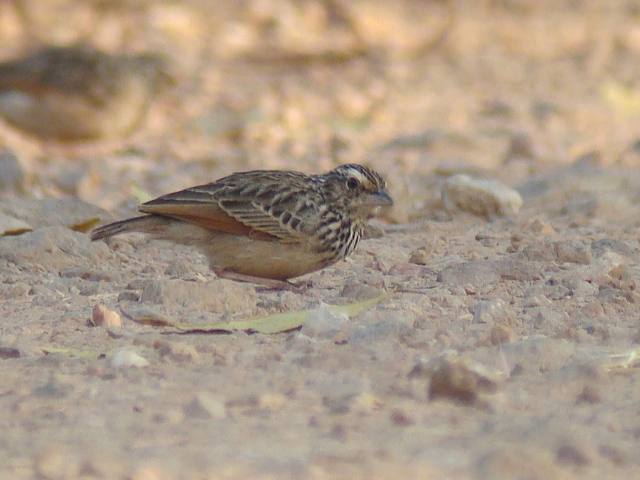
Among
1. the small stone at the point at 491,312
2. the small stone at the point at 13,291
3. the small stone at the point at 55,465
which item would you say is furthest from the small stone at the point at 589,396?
the small stone at the point at 13,291

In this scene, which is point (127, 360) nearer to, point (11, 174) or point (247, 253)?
point (247, 253)

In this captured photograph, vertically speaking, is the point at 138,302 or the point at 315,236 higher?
the point at 315,236

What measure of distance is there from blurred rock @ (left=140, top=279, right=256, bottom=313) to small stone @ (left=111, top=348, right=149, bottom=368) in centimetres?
103

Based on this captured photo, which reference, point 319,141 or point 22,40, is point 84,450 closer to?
point 319,141

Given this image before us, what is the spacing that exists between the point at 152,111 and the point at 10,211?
657 cm

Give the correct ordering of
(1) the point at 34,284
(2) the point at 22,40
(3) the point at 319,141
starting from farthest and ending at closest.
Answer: (2) the point at 22,40 → (3) the point at 319,141 → (1) the point at 34,284

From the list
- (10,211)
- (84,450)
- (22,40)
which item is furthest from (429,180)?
(22,40)

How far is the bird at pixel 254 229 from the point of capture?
22.5 ft

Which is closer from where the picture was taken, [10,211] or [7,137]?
[10,211]

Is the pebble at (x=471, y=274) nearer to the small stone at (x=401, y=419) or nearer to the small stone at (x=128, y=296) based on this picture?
the small stone at (x=128, y=296)

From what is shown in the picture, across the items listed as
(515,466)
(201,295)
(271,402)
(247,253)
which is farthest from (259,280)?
(515,466)

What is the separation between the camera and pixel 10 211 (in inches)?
313

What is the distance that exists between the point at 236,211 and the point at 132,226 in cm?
53

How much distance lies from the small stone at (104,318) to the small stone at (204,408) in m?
1.34
